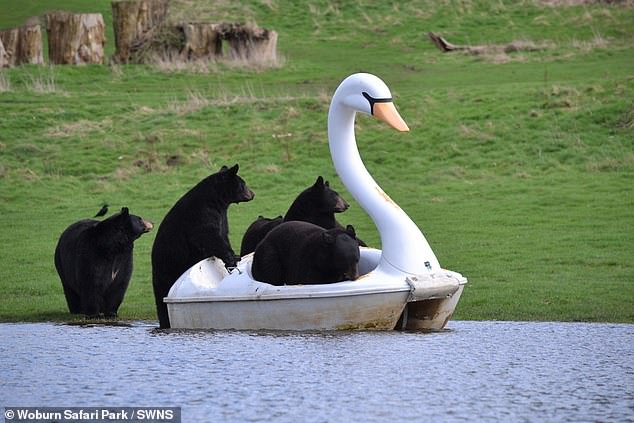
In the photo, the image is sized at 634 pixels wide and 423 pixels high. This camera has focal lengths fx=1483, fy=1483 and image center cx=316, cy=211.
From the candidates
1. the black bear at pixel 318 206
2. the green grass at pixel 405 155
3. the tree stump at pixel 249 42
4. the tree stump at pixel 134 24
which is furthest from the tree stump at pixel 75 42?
the black bear at pixel 318 206

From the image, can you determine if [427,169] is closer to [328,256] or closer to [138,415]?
[328,256]

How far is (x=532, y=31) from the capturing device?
44.7 meters

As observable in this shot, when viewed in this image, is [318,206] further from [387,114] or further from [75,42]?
[75,42]

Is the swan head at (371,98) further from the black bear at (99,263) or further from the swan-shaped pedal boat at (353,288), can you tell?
the black bear at (99,263)

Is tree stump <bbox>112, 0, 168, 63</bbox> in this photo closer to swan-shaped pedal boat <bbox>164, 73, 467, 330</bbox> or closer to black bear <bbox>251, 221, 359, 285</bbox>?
swan-shaped pedal boat <bbox>164, 73, 467, 330</bbox>

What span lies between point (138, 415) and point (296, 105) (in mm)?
20842

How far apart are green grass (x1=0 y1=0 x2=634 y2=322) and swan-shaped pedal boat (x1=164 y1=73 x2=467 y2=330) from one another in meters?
2.02

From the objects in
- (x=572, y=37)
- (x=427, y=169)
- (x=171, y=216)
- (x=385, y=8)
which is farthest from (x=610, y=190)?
(x=385, y=8)

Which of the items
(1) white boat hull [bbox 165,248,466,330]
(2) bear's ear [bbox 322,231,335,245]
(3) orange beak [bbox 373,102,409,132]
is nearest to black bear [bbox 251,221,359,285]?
(2) bear's ear [bbox 322,231,335,245]

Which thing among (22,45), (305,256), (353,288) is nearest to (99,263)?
(305,256)

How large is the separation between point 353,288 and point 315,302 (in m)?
0.40

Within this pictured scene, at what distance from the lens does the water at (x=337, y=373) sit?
10.6 metres

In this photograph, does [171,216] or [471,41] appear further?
[471,41]

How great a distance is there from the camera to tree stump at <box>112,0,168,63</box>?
42.2 metres
